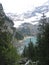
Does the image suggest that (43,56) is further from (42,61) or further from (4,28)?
(4,28)

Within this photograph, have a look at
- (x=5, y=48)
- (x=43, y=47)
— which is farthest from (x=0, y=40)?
(x=43, y=47)

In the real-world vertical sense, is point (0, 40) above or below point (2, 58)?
above

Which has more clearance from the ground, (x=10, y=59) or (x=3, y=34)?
(x=3, y=34)

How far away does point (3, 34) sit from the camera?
23766 millimetres

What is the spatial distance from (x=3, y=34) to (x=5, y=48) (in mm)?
1387

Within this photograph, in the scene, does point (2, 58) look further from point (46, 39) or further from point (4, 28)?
point (46, 39)

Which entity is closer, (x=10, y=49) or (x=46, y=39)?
(x=46, y=39)

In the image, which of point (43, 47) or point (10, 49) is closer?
point (43, 47)

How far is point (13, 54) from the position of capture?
24.5m

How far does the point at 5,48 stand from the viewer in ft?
76.4

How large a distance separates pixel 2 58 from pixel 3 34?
2.26m

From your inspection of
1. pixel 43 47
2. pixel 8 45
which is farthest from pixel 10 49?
pixel 43 47

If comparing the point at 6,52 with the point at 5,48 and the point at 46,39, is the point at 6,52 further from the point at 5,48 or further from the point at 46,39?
the point at 46,39

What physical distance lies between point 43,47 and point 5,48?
11.7ft
